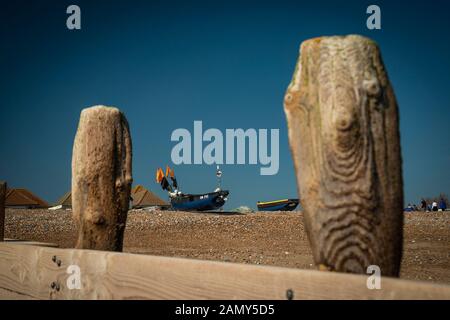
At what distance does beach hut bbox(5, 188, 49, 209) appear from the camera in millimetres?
39781

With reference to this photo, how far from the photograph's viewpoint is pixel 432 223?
1667 cm

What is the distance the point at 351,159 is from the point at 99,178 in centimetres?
275

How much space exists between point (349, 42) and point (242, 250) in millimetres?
10380

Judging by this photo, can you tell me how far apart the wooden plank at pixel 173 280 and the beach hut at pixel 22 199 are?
38.9m

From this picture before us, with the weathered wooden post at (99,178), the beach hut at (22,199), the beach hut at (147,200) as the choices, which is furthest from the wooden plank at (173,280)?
the beach hut at (147,200)

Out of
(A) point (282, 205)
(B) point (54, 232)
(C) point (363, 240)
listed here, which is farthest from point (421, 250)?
(A) point (282, 205)

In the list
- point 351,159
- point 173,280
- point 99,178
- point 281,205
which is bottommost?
point 281,205

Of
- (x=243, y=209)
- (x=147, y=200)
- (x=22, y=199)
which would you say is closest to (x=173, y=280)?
(x=243, y=209)

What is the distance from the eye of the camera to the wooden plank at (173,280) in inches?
83.4

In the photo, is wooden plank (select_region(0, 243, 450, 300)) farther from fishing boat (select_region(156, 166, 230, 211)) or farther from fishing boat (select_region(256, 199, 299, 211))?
fishing boat (select_region(256, 199, 299, 211))

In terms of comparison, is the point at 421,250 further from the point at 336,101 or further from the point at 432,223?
the point at 336,101

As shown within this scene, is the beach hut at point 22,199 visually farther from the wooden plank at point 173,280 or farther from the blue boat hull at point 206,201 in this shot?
the wooden plank at point 173,280

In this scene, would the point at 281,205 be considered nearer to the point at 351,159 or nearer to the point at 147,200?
the point at 147,200

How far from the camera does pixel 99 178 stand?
14.5 ft
